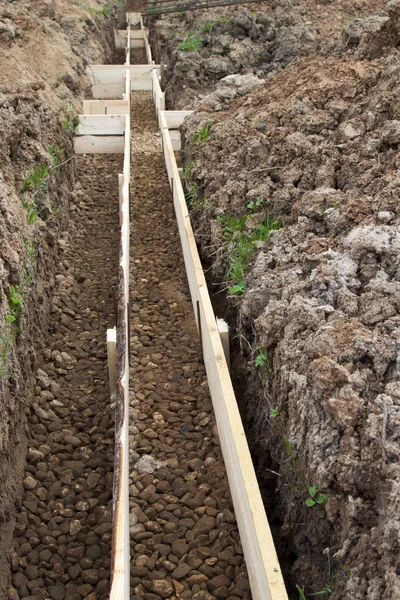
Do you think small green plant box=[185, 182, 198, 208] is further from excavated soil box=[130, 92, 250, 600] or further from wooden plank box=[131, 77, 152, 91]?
wooden plank box=[131, 77, 152, 91]

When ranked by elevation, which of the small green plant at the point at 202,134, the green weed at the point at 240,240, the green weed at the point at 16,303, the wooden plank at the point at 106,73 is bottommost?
the green weed at the point at 16,303

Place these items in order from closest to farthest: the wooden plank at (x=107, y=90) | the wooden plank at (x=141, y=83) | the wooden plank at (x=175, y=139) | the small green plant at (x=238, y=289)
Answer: the small green plant at (x=238, y=289)
the wooden plank at (x=175, y=139)
the wooden plank at (x=107, y=90)
the wooden plank at (x=141, y=83)

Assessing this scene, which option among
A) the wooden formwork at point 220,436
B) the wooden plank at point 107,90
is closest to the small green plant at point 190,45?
the wooden plank at point 107,90

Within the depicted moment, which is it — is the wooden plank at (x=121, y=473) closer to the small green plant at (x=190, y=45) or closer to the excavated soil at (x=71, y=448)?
the excavated soil at (x=71, y=448)

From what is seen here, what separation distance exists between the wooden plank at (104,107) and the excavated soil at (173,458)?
320 centimetres

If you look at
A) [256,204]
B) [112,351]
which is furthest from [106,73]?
[112,351]

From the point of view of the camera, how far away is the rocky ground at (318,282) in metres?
2.64

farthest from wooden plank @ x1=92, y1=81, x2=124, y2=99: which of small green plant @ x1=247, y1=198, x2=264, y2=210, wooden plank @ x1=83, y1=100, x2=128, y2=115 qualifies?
small green plant @ x1=247, y1=198, x2=264, y2=210

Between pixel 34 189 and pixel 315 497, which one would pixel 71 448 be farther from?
pixel 34 189

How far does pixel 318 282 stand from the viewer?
11.8 feet

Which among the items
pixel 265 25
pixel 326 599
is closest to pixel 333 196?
pixel 326 599

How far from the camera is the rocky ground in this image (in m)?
2.64

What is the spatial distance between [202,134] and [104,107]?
2468mm

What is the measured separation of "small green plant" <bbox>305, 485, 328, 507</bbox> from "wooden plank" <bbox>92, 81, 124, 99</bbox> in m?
9.22
